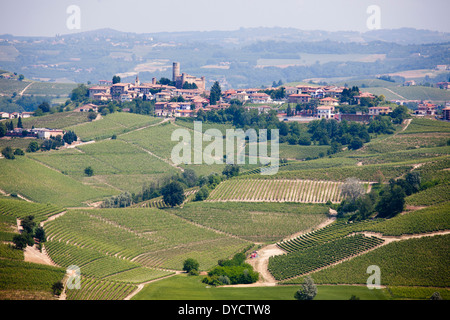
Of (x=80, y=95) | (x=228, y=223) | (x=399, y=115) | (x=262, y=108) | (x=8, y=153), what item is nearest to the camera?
(x=228, y=223)

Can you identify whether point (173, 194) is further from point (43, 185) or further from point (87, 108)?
point (87, 108)

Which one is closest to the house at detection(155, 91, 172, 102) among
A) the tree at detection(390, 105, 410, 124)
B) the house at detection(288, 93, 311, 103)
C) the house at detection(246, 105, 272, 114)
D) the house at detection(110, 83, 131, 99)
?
the house at detection(110, 83, 131, 99)

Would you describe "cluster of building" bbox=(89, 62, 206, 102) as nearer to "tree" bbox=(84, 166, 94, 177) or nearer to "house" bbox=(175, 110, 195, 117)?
"house" bbox=(175, 110, 195, 117)

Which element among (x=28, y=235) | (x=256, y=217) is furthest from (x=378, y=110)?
(x=28, y=235)

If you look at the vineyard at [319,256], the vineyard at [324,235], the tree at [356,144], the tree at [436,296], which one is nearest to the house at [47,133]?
the tree at [356,144]

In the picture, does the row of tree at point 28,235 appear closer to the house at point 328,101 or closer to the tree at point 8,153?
the tree at point 8,153

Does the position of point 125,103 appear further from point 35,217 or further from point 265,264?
point 265,264
